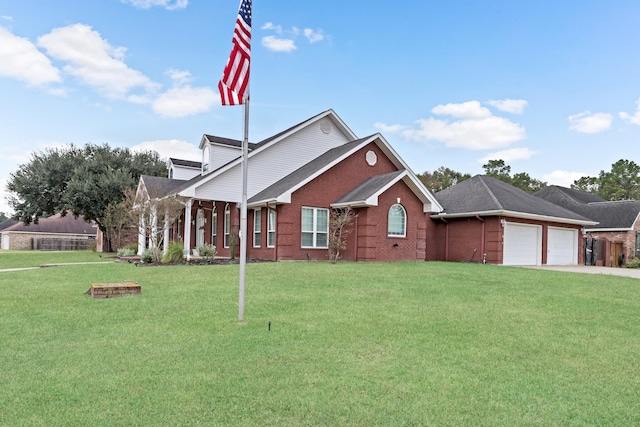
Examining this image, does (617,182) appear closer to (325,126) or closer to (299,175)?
(325,126)

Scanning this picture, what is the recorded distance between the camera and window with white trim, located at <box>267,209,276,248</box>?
19.4m

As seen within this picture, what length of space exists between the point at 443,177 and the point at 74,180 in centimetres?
3896

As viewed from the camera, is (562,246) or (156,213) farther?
(562,246)

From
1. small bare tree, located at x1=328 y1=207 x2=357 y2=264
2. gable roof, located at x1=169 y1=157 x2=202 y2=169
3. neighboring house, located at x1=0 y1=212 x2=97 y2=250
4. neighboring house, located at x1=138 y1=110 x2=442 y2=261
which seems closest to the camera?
small bare tree, located at x1=328 y1=207 x2=357 y2=264

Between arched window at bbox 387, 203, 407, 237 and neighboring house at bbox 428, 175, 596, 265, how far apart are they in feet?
12.6

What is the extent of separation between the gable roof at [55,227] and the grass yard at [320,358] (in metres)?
56.3

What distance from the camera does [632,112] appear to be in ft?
83.0

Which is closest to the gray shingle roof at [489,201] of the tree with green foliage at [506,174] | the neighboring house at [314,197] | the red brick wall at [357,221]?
the neighboring house at [314,197]

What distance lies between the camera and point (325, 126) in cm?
2403

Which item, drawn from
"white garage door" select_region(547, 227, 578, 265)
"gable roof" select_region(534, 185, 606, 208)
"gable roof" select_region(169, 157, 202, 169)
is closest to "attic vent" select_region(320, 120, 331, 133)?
"gable roof" select_region(169, 157, 202, 169)

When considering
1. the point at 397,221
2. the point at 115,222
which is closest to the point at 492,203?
the point at 397,221

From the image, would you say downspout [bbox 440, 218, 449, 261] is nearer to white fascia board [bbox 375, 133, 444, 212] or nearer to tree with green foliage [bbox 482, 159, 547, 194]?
white fascia board [bbox 375, 133, 444, 212]

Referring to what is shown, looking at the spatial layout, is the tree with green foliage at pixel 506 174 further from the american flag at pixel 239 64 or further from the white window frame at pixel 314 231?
the american flag at pixel 239 64

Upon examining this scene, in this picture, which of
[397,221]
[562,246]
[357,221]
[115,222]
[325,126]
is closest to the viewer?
[357,221]
